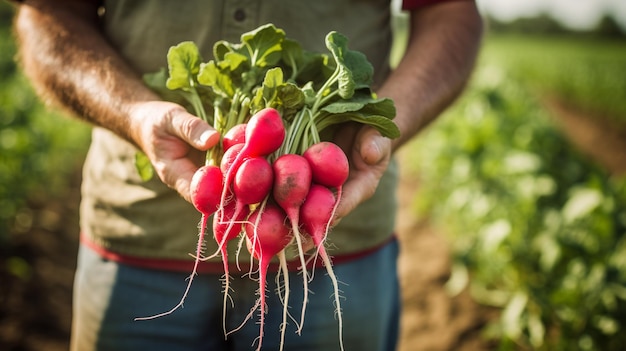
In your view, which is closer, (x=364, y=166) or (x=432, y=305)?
(x=364, y=166)

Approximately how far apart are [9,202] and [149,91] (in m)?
4.21

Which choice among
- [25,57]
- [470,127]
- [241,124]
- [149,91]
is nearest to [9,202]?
[25,57]

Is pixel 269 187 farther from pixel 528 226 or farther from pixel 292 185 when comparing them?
pixel 528 226

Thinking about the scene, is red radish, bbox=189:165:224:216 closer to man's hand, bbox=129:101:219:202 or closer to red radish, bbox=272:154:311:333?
man's hand, bbox=129:101:219:202

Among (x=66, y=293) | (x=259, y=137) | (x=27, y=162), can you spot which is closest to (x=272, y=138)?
(x=259, y=137)

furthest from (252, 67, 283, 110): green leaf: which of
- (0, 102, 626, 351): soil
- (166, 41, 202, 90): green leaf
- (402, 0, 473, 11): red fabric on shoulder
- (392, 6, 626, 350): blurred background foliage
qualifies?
(0, 102, 626, 351): soil

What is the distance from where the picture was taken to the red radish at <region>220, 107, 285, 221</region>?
4.07ft

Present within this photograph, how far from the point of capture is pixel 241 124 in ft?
4.57

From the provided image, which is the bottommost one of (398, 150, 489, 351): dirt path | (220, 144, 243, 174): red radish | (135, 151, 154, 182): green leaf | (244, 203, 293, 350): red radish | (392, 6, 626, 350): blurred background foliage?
(398, 150, 489, 351): dirt path

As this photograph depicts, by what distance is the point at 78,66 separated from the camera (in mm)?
1613

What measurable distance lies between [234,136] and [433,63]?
84 cm

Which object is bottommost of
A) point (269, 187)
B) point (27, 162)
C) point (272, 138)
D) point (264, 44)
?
point (27, 162)

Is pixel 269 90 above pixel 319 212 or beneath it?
above

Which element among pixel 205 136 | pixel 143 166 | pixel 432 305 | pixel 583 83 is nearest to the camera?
pixel 205 136
